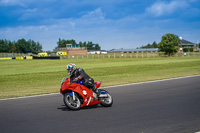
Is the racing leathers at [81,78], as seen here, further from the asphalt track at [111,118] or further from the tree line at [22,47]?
the tree line at [22,47]

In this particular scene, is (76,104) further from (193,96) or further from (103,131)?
(193,96)

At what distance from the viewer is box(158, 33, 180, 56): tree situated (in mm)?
91438

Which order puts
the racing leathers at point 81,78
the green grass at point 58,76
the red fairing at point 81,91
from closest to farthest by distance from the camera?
1. the red fairing at point 81,91
2. the racing leathers at point 81,78
3. the green grass at point 58,76

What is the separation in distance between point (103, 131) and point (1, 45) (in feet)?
443

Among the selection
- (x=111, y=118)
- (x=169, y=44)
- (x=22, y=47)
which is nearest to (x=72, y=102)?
(x=111, y=118)

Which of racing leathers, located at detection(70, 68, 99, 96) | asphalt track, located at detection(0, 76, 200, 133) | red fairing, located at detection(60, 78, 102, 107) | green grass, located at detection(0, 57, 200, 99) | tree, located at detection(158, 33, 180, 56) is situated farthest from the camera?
tree, located at detection(158, 33, 180, 56)

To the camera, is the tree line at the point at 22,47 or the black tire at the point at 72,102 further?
the tree line at the point at 22,47

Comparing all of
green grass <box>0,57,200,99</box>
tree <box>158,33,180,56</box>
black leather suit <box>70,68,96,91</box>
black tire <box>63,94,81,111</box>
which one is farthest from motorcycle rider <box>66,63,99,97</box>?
tree <box>158,33,180,56</box>

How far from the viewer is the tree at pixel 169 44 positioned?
91.4 metres

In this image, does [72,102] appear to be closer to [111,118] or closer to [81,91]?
[81,91]

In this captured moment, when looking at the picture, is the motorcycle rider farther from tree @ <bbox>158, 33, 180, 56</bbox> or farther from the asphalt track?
tree @ <bbox>158, 33, 180, 56</bbox>

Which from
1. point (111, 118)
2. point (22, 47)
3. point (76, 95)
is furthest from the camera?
point (22, 47)

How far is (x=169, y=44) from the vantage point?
300 ft

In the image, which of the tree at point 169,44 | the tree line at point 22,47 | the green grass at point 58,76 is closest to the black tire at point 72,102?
the green grass at point 58,76
